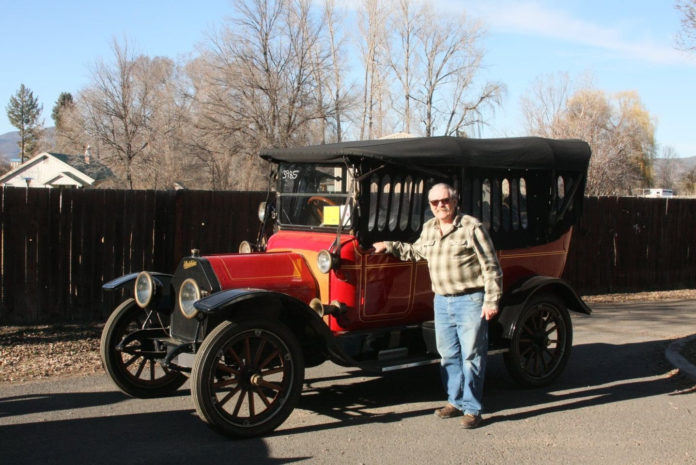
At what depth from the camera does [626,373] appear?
7461 mm

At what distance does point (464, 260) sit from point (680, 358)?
383cm

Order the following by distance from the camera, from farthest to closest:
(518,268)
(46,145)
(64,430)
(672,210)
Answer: (46,145)
(672,210)
(518,268)
(64,430)

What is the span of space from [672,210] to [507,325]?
10.7 m

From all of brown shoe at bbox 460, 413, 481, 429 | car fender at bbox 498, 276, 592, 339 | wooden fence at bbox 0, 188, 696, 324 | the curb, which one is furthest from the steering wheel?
the curb

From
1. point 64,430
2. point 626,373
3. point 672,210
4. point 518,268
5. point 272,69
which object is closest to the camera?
point 64,430

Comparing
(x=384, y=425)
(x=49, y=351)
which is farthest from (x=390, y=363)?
(x=49, y=351)

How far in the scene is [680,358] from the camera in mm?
7879

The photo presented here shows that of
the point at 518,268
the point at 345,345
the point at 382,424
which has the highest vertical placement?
the point at 518,268

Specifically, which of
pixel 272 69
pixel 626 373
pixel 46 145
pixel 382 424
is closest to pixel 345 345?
pixel 382 424

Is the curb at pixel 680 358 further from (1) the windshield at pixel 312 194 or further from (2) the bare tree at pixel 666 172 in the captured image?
(2) the bare tree at pixel 666 172

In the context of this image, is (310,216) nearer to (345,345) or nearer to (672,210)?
(345,345)

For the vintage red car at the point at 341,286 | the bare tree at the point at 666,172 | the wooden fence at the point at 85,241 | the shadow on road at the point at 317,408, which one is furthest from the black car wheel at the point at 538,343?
the bare tree at the point at 666,172

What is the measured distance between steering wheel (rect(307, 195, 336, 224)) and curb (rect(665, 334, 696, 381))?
4155 mm

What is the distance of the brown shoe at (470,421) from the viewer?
216 inches
